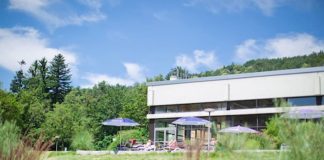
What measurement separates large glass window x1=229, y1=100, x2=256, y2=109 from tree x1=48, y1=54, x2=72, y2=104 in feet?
112

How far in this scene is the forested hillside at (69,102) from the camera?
3797 cm

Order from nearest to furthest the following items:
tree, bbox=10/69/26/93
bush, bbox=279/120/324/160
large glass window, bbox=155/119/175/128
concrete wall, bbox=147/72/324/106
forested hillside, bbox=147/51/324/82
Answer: bush, bbox=279/120/324/160, concrete wall, bbox=147/72/324/106, large glass window, bbox=155/119/175/128, forested hillside, bbox=147/51/324/82, tree, bbox=10/69/26/93

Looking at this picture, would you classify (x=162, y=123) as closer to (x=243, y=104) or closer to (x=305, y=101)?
(x=243, y=104)

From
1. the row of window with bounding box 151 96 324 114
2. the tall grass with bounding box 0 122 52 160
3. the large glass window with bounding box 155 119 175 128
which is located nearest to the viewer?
the tall grass with bounding box 0 122 52 160

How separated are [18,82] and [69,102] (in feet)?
38.0

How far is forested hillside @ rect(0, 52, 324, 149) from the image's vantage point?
38.0 metres

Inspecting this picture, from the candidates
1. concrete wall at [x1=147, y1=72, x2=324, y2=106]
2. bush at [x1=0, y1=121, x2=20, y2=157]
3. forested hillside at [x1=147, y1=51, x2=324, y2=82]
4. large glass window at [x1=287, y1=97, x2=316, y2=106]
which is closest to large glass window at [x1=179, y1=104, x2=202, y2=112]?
concrete wall at [x1=147, y1=72, x2=324, y2=106]

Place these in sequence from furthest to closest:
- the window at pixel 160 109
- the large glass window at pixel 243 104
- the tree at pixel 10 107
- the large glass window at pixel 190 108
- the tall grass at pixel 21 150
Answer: the window at pixel 160 109 < the large glass window at pixel 190 108 < the large glass window at pixel 243 104 < the tree at pixel 10 107 < the tall grass at pixel 21 150

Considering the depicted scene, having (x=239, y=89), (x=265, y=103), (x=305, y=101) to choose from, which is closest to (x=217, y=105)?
(x=239, y=89)

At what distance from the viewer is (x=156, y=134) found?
125ft

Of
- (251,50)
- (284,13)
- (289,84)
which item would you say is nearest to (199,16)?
(289,84)

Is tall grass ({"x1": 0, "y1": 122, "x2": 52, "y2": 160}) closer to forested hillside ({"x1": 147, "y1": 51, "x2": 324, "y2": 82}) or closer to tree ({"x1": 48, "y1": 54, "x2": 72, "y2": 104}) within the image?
forested hillside ({"x1": 147, "y1": 51, "x2": 324, "y2": 82})

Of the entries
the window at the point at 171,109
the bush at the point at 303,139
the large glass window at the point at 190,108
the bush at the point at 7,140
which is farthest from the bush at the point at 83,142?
the bush at the point at 303,139

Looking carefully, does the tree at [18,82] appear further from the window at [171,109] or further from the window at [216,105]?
the window at [216,105]
